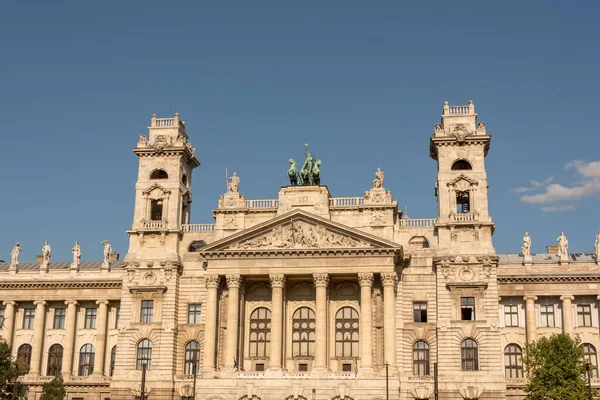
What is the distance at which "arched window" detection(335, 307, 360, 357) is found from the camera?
72562 mm

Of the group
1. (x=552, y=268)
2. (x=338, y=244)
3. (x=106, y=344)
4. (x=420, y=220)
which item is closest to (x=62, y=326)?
(x=106, y=344)

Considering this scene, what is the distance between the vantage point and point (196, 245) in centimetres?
7881

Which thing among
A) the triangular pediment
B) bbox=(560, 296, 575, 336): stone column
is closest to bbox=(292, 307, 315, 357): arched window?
the triangular pediment

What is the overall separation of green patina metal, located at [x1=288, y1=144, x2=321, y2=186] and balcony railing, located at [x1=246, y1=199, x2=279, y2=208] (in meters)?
2.72

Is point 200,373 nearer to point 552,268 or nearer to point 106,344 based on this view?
point 106,344

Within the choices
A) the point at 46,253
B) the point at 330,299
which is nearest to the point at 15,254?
the point at 46,253

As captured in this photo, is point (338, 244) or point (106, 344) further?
point (106, 344)

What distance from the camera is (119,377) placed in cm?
7356

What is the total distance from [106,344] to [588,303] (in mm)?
45857

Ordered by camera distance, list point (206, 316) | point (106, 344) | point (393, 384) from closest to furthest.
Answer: point (393, 384) → point (206, 316) → point (106, 344)

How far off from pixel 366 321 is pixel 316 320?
4.41 meters

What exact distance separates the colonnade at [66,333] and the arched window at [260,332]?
619 inches

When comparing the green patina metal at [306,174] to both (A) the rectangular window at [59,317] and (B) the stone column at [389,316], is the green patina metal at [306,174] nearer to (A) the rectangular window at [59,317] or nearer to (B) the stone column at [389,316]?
(B) the stone column at [389,316]

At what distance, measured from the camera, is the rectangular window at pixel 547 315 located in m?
73.5
